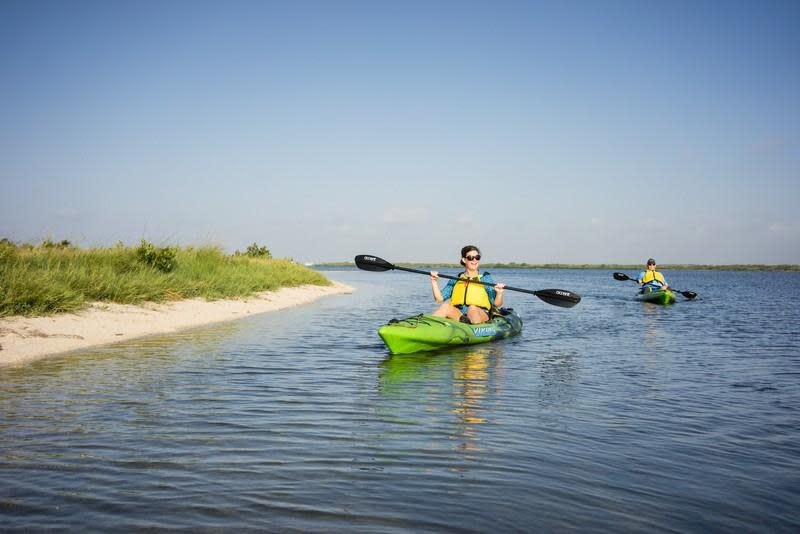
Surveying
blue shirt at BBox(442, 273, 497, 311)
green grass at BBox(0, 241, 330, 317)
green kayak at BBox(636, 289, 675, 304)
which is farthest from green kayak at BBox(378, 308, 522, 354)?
green kayak at BBox(636, 289, 675, 304)

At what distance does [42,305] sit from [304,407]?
27.7 ft

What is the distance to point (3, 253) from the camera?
14430 millimetres

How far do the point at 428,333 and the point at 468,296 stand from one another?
2.21 meters

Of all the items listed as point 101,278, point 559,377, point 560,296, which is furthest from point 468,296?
point 101,278

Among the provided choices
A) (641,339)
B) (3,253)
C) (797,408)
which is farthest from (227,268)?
(797,408)

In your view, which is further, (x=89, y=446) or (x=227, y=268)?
(x=227, y=268)

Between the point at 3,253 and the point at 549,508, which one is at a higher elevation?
the point at 3,253

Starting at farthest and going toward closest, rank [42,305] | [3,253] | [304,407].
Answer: [3,253] < [42,305] < [304,407]

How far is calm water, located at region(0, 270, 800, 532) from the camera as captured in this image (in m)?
3.79

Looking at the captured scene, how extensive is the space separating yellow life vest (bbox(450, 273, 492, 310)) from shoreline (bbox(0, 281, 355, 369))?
678cm

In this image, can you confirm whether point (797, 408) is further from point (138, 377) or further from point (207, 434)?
point (138, 377)

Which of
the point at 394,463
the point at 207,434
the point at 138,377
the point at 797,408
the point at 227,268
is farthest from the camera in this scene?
the point at 227,268

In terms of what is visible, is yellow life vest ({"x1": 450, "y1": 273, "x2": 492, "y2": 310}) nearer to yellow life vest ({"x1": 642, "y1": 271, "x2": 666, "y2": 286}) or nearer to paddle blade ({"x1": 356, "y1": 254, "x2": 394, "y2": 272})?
paddle blade ({"x1": 356, "y1": 254, "x2": 394, "y2": 272})

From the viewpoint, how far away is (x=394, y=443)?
5.42 m
